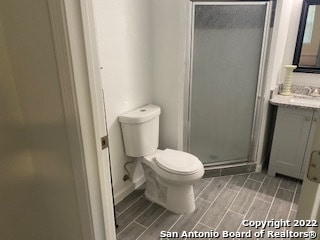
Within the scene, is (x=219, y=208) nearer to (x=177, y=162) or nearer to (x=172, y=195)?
(x=172, y=195)

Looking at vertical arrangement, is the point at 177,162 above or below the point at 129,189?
above

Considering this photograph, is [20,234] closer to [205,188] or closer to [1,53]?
[1,53]

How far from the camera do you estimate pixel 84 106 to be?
0.92 metres

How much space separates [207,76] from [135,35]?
779 mm

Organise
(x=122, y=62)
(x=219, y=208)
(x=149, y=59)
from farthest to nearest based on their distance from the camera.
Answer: (x=149, y=59)
(x=219, y=208)
(x=122, y=62)

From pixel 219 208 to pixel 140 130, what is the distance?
38.0 inches

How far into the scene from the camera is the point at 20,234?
1.33 meters

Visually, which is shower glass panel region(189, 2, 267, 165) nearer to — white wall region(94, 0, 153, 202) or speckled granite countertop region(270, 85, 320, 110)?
speckled granite countertop region(270, 85, 320, 110)

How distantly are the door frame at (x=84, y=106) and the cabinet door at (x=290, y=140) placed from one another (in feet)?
6.30

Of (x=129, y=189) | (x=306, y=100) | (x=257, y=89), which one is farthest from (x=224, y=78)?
(x=129, y=189)

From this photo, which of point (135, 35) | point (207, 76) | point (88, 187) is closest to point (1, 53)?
point (88, 187)

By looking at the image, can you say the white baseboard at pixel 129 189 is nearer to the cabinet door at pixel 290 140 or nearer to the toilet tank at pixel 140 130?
the toilet tank at pixel 140 130

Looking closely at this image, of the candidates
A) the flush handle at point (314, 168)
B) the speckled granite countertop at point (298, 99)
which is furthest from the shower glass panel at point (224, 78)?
the flush handle at point (314, 168)

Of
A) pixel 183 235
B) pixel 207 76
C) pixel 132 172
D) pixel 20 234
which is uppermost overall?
pixel 207 76
